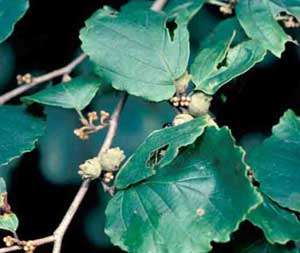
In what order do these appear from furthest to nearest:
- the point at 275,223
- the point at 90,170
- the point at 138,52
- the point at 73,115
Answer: the point at 73,115
the point at 138,52
the point at 90,170
the point at 275,223

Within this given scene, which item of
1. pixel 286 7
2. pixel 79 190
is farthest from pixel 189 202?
pixel 286 7

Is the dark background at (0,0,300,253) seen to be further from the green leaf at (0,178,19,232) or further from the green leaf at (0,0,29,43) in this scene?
the green leaf at (0,178,19,232)

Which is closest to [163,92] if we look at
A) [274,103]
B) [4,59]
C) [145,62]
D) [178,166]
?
[145,62]

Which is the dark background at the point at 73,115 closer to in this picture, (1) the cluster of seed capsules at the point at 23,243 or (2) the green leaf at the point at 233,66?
(2) the green leaf at the point at 233,66

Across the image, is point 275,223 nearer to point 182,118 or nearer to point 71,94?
point 182,118

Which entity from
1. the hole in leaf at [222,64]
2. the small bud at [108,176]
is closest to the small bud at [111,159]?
the small bud at [108,176]

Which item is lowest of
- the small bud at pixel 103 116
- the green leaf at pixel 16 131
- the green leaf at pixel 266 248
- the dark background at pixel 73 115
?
the dark background at pixel 73 115
